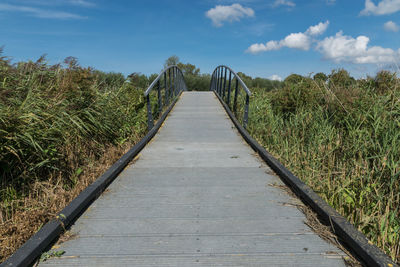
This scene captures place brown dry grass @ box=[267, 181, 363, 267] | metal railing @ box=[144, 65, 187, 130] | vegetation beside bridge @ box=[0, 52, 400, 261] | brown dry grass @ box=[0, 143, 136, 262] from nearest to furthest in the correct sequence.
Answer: brown dry grass @ box=[267, 181, 363, 267]
brown dry grass @ box=[0, 143, 136, 262]
vegetation beside bridge @ box=[0, 52, 400, 261]
metal railing @ box=[144, 65, 187, 130]

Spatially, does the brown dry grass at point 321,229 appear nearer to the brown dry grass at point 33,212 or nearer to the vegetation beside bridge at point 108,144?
the vegetation beside bridge at point 108,144

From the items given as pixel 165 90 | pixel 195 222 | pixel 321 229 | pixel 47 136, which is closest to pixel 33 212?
pixel 47 136

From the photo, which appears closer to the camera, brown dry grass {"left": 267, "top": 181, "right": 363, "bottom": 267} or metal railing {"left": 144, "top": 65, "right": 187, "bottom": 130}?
brown dry grass {"left": 267, "top": 181, "right": 363, "bottom": 267}

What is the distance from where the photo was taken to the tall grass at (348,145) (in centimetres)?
279

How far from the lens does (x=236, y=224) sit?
2.15m

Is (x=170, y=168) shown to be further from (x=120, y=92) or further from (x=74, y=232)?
(x=120, y=92)

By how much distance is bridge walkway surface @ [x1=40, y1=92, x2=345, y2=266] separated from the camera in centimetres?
178

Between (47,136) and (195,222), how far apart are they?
2.53m

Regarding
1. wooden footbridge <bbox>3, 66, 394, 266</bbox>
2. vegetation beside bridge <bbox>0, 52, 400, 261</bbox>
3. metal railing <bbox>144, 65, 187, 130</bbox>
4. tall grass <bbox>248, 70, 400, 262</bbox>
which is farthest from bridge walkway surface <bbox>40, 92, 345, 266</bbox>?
metal railing <bbox>144, 65, 187, 130</bbox>

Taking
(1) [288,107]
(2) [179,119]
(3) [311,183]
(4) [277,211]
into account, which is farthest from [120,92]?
(4) [277,211]

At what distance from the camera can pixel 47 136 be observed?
362cm

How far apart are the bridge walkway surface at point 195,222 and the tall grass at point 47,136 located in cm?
65

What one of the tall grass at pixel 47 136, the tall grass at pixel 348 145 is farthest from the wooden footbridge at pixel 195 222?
the tall grass at pixel 348 145

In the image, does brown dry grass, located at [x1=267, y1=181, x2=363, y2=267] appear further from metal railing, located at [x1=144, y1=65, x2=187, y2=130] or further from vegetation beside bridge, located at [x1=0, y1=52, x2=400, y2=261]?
metal railing, located at [x1=144, y1=65, x2=187, y2=130]
